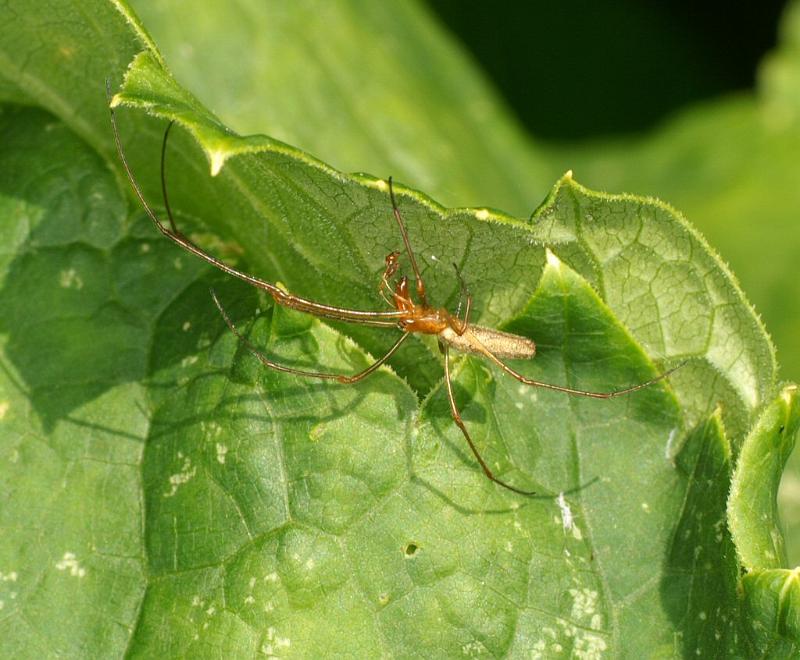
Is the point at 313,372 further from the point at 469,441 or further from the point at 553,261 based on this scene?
the point at 553,261

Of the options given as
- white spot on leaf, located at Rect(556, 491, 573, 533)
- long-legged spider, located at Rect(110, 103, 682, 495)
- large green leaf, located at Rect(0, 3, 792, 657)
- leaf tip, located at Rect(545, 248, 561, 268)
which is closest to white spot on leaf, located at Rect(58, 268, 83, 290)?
long-legged spider, located at Rect(110, 103, 682, 495)

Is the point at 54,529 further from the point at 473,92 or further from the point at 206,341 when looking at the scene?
the point at 473,92

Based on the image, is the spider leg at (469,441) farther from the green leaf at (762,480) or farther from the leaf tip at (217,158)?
the leaf tip at (217,158)

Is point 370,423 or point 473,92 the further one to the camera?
point 473,92

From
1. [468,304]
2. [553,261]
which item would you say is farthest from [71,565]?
[553,261]

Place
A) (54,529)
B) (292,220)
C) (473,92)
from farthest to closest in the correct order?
(473,92) → (54,529) → (292,220)

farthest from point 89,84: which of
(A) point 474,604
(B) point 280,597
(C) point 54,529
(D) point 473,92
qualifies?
(D) point 473,92

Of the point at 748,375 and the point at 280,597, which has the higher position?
the point at 748,375

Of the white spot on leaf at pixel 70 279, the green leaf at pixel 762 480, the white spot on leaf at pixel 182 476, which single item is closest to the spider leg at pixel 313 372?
the white spot on leaf at pixel 182 476
